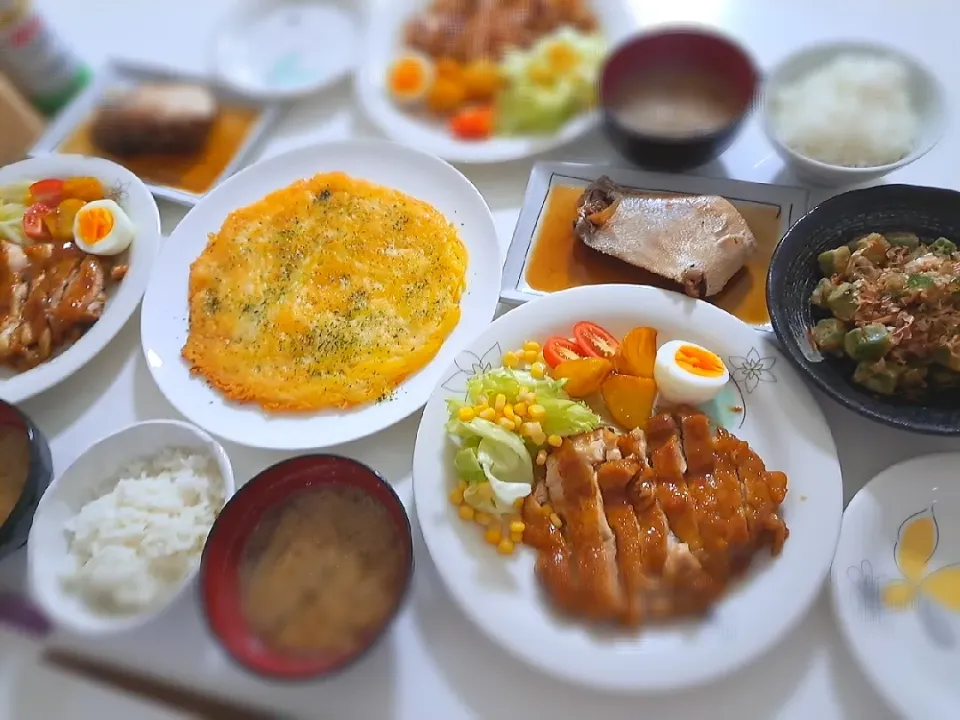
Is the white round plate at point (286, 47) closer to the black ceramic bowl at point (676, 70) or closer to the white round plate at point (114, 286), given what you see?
the white round plate at point (114, 286)

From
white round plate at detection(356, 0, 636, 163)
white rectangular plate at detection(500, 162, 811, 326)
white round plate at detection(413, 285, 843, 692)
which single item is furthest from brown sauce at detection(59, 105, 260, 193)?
white round plate at detection(413, 285, 843, 692)

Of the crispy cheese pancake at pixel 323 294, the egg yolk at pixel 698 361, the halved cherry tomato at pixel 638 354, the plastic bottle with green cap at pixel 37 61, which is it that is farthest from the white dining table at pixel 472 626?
the plastic bottle with green cap at pixel 37 61

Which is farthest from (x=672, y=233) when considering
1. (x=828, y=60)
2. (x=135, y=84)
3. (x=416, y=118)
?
(x=135, y=84)

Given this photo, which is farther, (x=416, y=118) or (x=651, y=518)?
(x=416, y=118)

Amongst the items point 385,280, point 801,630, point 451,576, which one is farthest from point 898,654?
point 385,280

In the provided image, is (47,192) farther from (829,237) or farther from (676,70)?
(829,237)

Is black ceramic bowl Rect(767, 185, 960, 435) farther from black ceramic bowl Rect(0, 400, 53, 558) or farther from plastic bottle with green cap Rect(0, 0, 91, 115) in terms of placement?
plastic bottle with green cap Rect(0, 0, 91, 115)
